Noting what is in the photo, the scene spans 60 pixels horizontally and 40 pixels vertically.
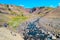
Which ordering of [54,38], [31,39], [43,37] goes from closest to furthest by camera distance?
1. [54,38]
2. [43,37]
3. [31,39]

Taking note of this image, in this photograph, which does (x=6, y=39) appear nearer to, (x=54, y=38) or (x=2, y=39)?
(x=2, y=39)

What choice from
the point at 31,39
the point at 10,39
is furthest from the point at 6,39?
the point at 31,39

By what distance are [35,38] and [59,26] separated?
601cm

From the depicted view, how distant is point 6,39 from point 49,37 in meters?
6.31

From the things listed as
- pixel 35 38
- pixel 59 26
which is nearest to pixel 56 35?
pixel 35 38

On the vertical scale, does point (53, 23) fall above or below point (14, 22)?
below

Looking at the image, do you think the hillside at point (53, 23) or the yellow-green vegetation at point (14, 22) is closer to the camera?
the hillside at point (53, 23)

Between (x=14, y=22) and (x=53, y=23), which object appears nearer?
(x=53, y=23)

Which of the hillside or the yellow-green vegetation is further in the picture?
the yellow-green vegetation

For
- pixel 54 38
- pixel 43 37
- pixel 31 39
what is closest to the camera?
pixel 54 38

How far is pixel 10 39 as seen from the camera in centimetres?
2873

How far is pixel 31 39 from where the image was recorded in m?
27.6

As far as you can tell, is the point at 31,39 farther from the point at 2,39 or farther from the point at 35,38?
the point at 2,39

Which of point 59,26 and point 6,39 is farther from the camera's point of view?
point 59,26
